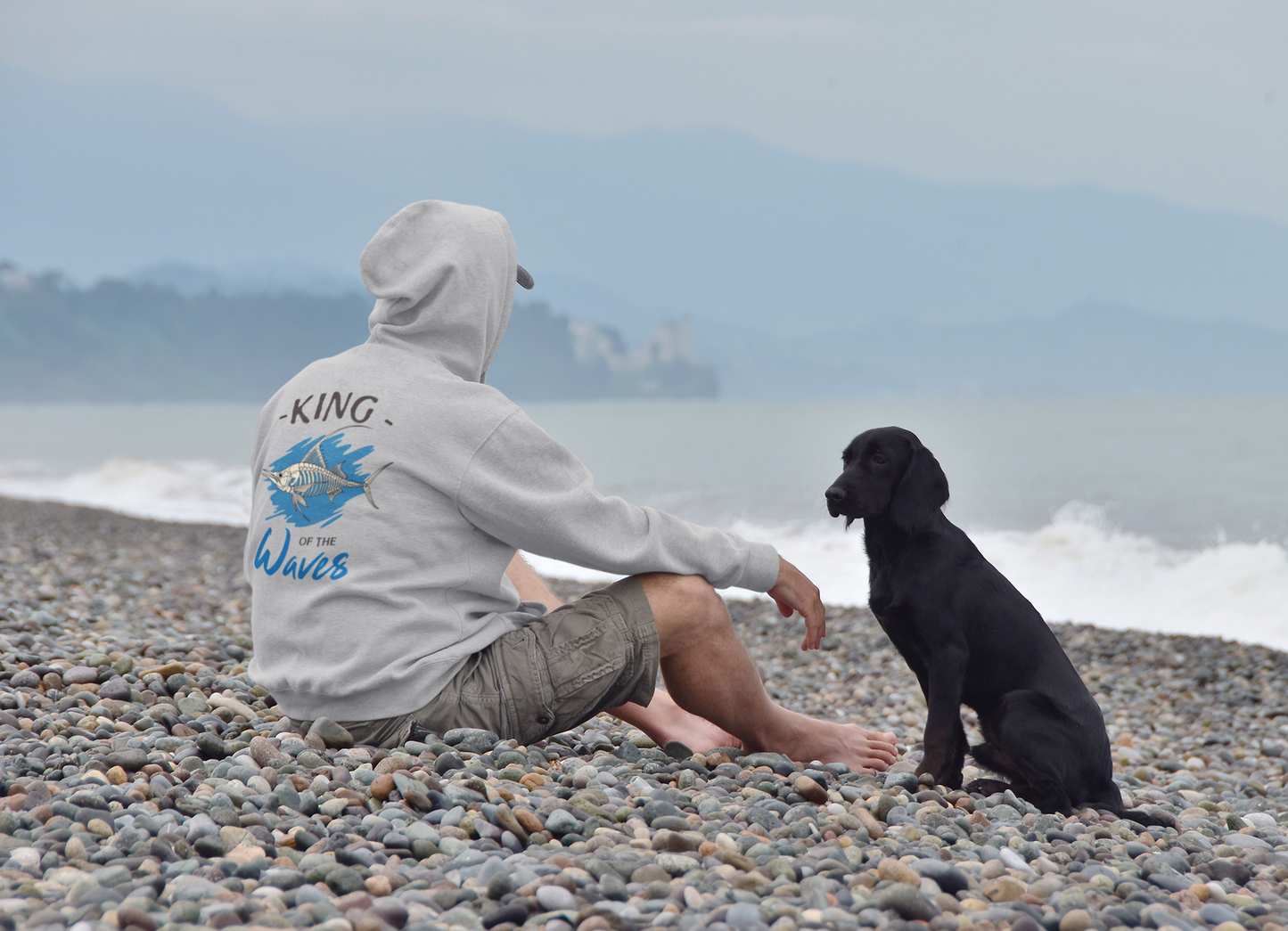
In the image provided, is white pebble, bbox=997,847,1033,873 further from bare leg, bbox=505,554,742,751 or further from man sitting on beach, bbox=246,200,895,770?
bare leg, bbox=505,554,742,751

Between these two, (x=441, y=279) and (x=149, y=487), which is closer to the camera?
(x=441, y=279)

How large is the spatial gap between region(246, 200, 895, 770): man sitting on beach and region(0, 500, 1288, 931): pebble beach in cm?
17

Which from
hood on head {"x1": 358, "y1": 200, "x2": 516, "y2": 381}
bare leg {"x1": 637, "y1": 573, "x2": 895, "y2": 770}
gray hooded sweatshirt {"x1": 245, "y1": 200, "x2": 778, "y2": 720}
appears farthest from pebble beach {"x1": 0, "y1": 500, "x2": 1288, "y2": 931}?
hood on head {"x1": 358, "y1": 200, "x2": 516, "y2": 381}

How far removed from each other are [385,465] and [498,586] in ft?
1.68

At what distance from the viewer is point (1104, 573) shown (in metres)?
11.9

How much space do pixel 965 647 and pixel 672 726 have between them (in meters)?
0.99

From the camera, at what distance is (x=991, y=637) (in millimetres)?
3191

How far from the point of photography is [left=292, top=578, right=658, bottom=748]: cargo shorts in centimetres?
296

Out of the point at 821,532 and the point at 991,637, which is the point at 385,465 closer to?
the point at 991,637

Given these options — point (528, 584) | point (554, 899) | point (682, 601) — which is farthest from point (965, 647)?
point (554, 899)

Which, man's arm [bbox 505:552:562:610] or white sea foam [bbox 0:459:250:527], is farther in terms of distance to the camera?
white sea foam [bbox 0:459:250:527]

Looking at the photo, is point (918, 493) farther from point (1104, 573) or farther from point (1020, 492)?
point (1020, 492)

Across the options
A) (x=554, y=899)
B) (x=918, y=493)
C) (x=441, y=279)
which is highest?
(x=441, y=279)

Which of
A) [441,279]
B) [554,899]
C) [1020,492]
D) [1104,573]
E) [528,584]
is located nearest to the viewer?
[554,899]
